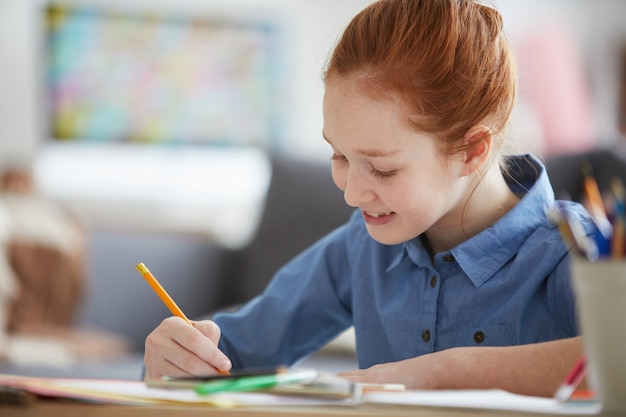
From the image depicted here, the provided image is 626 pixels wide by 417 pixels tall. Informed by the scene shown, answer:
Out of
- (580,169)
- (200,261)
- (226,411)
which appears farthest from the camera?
(200,261)

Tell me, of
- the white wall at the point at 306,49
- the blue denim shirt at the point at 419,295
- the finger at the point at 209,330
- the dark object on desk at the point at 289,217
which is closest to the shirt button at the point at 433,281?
the blue denim shirt at the point at 419,295

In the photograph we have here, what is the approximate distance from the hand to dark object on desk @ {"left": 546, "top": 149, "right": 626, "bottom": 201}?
1.18 m

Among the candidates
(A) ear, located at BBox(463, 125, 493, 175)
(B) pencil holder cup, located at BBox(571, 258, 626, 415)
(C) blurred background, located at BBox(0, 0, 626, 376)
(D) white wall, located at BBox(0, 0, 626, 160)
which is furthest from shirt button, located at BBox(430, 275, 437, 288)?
(C) blurred background, located at BBox(0, 0, 626, 376)

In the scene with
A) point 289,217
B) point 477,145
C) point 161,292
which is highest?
point 477,145

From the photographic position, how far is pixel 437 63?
0.84 meters

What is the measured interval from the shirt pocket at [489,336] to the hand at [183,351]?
242 millimetres

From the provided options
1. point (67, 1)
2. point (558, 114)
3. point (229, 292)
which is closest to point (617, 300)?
point (229, 292)

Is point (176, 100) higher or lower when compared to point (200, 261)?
higher

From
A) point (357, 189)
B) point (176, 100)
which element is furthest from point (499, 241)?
point (176, 100)

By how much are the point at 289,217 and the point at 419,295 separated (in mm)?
1212

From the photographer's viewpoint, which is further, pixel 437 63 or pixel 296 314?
pixel 296 314

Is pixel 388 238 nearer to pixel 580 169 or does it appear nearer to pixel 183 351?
pixel 183 351

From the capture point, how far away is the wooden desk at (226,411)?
51cm

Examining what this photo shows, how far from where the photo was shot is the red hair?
842mm
